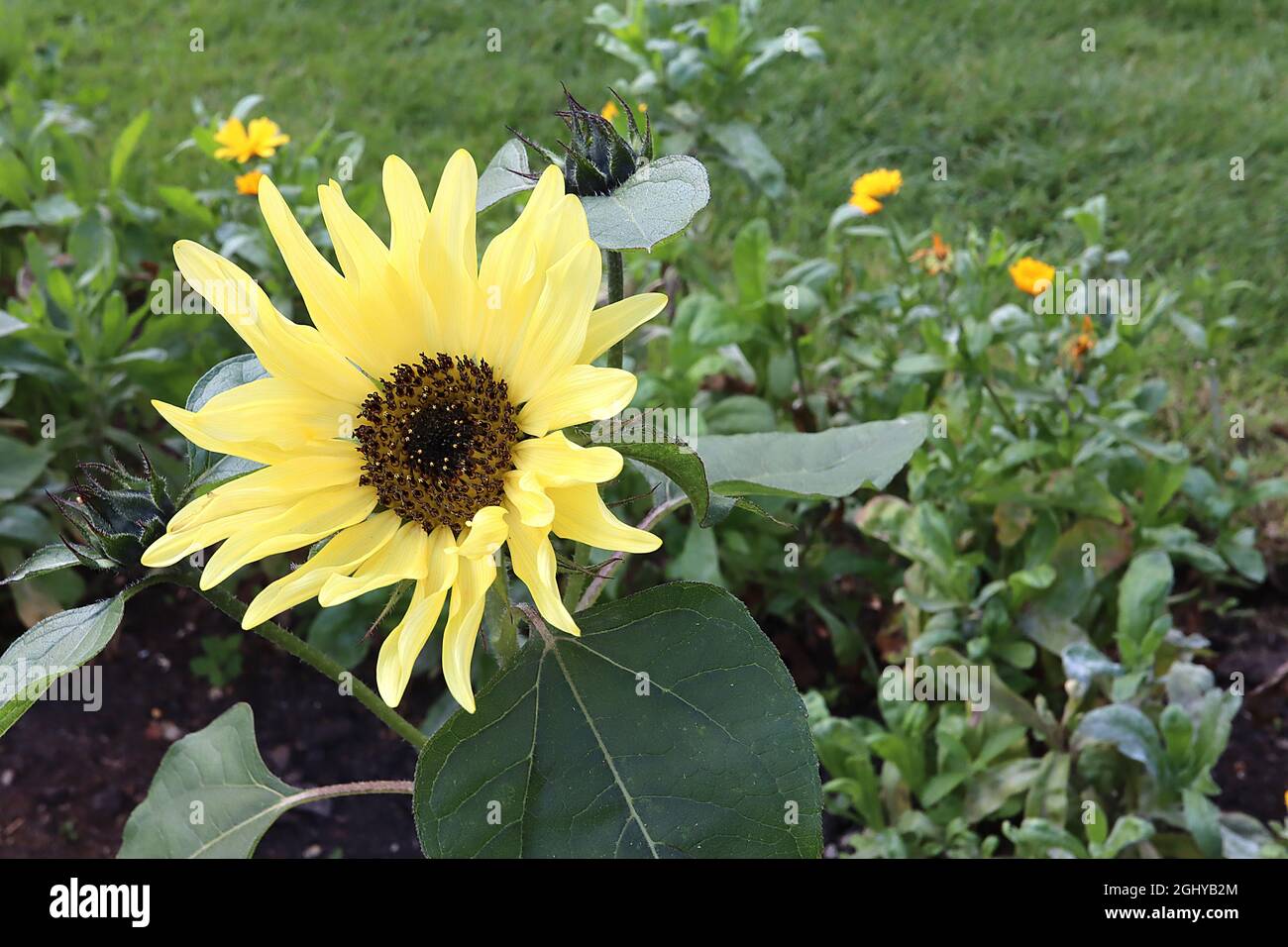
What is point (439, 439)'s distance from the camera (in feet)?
3.70

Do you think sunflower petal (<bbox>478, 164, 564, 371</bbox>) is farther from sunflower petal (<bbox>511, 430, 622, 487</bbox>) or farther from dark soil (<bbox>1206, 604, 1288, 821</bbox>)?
dark soil (<bbox>1206, 604, 1288, 821</bbox>)

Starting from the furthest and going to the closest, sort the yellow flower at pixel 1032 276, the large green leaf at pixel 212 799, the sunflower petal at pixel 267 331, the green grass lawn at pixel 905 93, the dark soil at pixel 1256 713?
the green grass lawn at pixel 905 93 < the yellow flower at pixel 1032 276 < the dark soil at pixel 1256 713 < the large green leaf at pixel 212 799 < the sunflower petal at pixel 267 331

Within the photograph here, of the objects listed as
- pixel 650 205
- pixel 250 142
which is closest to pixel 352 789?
pixel 650 205

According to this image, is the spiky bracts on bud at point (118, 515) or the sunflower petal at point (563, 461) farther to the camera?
the spiky bracts on bud at point (118, 515)

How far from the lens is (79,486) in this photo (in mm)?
Answer: 1099

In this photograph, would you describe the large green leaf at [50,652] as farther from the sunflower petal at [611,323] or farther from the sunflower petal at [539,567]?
the sunflower petal at [611,323]

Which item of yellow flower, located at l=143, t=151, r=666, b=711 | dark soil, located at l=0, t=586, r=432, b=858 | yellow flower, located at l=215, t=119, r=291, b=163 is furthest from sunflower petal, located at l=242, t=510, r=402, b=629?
yellow flower, located at l=215, t=119, r=291, b=163

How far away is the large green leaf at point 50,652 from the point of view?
102 cm

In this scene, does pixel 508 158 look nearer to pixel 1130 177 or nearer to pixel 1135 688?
pixel 1135 688

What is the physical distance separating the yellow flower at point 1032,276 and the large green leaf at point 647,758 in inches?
74.3

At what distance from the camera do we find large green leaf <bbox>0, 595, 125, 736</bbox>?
1.02 meters

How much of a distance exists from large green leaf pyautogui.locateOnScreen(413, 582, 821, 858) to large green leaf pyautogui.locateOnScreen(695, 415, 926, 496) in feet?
0.91

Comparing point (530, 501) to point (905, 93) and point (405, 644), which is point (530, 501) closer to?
point (405, 644)

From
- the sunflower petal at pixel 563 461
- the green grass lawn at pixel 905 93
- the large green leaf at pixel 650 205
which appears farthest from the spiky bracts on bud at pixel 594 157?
the green grass lawn at pixel 905 93
